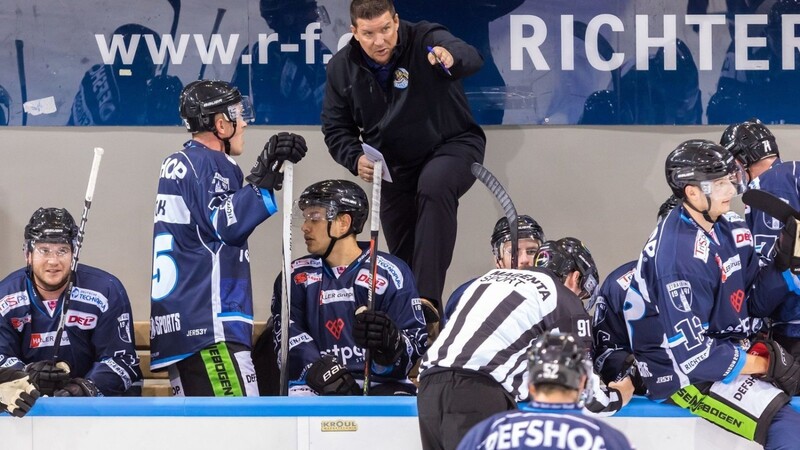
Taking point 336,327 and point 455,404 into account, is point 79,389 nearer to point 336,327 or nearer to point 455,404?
point 336,327

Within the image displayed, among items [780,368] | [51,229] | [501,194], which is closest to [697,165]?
[780,368]

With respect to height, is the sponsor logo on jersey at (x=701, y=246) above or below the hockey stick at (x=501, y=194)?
below

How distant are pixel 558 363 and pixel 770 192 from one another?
228 centimetres

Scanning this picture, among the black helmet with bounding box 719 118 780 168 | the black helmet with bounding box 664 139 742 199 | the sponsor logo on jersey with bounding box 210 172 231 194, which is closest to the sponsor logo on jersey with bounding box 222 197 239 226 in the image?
the sponsor logo on jersey with bounding box 210 172 231 194

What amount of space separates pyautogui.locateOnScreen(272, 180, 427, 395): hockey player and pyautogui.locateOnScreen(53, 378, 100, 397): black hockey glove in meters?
0.72

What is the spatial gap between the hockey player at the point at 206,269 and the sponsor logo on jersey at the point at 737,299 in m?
Answer: 1.60

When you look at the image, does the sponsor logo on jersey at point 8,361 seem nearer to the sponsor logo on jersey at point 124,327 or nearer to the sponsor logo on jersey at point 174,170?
the sponsor logo on jersey at point 124,327

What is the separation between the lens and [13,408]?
14.1ft

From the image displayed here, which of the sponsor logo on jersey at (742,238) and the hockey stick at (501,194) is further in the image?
the hockey stick at (501,194)

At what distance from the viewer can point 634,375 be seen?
4555mm

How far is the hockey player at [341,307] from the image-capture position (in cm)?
471

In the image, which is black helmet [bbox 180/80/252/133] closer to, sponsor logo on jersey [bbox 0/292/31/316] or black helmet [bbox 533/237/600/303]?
sponsor logo on jersey [bbox 0/292/31/316]

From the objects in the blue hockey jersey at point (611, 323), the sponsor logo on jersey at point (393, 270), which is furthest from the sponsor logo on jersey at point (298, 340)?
the blue hockey jersey at point (611, 323)

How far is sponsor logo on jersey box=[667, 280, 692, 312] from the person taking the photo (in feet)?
13.7
